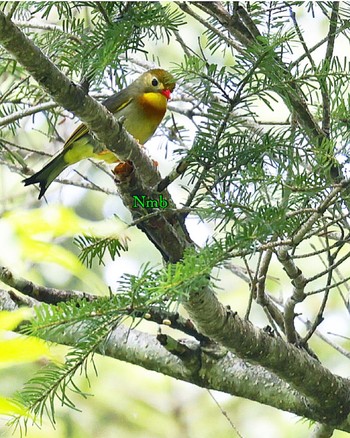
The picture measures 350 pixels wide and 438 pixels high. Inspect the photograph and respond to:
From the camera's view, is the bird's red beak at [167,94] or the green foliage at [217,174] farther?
the bird's red beak at [167,94]

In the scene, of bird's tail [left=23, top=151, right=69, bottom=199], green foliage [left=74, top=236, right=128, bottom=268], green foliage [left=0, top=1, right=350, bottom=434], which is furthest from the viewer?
bird's tail [left=23, top=151, right=69, bottom=199]

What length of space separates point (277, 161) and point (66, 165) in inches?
28.1

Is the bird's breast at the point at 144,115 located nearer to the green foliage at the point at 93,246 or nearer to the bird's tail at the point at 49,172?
the bird's tail at the point at 49,172

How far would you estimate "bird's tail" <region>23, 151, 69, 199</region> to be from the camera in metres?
1.29

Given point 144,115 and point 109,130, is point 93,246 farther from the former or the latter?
point 144,115

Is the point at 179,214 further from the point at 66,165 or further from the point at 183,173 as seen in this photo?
the point at 66,165

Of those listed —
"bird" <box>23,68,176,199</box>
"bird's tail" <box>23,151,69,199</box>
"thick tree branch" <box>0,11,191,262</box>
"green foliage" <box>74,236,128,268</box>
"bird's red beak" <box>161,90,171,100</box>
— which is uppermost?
"bird's red beak" <box>161,90,171,100</box>

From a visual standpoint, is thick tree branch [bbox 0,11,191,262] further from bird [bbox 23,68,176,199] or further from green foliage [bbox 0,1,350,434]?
bird [bbox 23,68,176,199]

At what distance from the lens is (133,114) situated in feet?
4.71

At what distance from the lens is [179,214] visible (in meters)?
0.83

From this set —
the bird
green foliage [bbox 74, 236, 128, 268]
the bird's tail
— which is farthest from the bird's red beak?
green foliage [bbox 74, 236, 128, 268]

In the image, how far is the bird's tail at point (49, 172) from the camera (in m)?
1.29

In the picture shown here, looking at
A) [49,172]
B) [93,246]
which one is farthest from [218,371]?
[49,172]

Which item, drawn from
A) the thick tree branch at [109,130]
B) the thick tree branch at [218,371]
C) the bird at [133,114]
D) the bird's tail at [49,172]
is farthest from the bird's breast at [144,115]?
the thick tree branch at [109,130]
